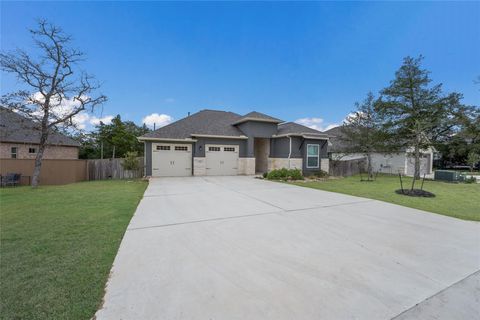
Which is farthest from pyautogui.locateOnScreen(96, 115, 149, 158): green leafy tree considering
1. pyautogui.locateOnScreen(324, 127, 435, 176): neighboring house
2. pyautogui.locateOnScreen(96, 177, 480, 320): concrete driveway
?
pyautogui.locateOnScreen(96, 177, 480, 320): concrete driveway

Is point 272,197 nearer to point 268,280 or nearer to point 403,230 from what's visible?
point 403,230

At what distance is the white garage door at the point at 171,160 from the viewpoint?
1397 centimetres

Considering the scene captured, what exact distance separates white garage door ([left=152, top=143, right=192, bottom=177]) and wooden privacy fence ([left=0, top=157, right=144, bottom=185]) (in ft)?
4.05

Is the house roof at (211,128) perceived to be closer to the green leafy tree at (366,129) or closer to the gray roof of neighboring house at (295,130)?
the gray roof of neighboring house at (295,130)

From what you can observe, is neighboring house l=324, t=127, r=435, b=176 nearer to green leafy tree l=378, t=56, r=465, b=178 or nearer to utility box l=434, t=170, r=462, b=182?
green leafy tree l=378, t=56, r=465, b=178

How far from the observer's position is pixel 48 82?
10.5m

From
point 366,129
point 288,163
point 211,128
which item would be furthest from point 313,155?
point 211,128

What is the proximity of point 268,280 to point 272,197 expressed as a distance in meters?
5.27

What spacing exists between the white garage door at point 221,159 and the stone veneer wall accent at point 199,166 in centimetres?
29

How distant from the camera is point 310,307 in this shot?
6.73 ft

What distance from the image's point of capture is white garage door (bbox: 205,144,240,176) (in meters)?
15.2

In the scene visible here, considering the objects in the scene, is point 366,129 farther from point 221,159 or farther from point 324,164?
point 221,159

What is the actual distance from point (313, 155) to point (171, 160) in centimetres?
1081

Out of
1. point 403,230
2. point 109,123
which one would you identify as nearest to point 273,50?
point 403,230
